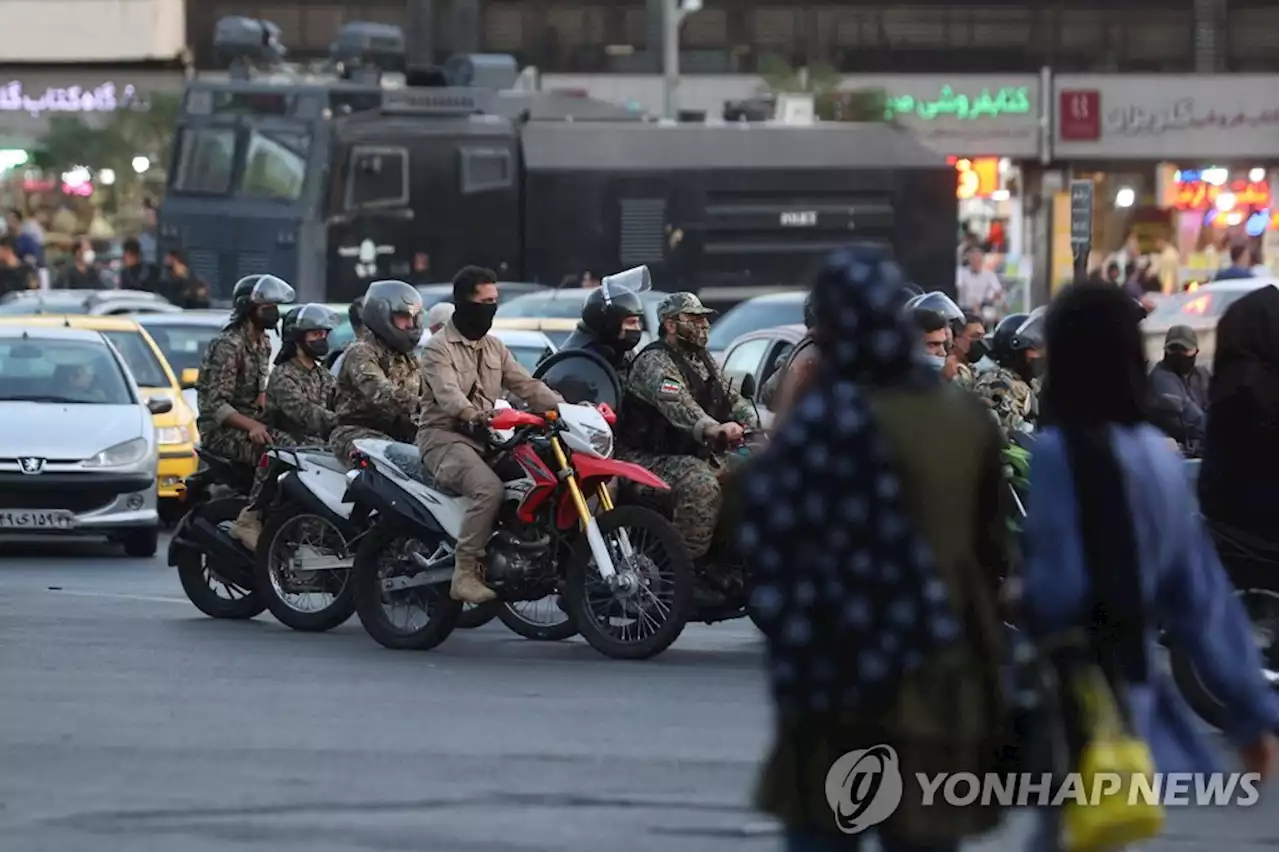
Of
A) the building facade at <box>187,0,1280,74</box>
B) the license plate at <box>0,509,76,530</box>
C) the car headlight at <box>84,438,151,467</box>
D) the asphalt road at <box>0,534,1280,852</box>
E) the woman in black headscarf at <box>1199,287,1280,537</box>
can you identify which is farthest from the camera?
the building facade at <box>187,0,1280,74</box>

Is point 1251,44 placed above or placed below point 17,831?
above

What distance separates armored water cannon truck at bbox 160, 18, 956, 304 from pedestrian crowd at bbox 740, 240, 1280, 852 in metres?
22.7

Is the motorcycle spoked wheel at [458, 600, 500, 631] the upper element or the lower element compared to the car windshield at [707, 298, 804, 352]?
lower

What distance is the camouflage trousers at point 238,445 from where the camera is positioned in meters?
13.7

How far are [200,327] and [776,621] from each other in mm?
17107

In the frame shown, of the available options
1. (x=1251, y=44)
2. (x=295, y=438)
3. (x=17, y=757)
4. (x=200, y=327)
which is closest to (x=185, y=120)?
(x=200, y=327)

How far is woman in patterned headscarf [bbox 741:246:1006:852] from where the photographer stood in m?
4.84

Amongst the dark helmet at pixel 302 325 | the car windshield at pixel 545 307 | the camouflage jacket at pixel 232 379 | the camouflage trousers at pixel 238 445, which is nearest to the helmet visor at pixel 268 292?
the camouflage jacket at pixel 232 379

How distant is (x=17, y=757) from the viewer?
9.22 m

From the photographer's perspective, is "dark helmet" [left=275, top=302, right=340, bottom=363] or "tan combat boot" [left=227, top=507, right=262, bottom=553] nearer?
"tan combat boot" [left=227, top=507, right=262, bottom=553]

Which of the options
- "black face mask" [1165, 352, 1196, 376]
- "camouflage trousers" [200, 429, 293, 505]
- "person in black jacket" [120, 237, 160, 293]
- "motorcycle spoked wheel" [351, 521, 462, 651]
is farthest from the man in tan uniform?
"person in black jacket" [120, 237, 160, 293]

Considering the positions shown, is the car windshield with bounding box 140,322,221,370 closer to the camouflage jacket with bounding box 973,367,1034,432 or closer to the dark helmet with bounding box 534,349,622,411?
the dark helmet with bounding box 534,349,622,411

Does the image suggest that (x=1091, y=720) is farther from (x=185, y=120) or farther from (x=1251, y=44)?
(x=1251, y=44)

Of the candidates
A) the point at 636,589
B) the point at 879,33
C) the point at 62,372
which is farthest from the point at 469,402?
the point at 879,33
